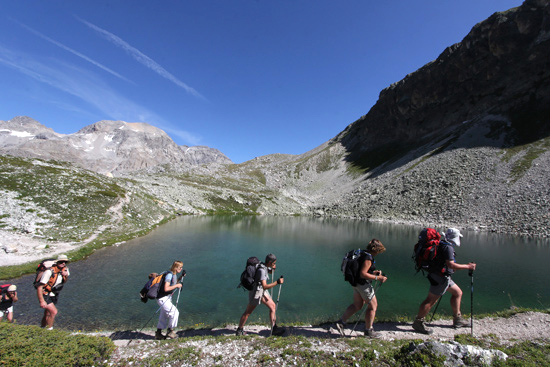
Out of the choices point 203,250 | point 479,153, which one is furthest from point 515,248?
point 479,153

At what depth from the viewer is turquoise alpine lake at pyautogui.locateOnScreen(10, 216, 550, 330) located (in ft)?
43.3

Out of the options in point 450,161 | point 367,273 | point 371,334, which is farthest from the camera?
point 450,161

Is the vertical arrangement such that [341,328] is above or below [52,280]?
below

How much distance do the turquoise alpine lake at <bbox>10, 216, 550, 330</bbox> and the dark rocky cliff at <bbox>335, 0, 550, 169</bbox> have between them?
8307 centimetres

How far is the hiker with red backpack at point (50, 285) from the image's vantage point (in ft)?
28.3

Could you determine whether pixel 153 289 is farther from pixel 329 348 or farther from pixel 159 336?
pixel 329 348

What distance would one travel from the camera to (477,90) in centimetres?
12256

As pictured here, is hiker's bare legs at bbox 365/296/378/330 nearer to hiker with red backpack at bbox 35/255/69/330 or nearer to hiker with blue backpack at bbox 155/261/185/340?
hiker with blue backpack at bbox 155/261/185/340

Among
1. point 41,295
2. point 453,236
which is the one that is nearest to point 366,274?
point 453,236

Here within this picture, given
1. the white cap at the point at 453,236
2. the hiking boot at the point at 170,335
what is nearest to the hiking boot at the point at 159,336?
the hiking boot at the point at 170,335

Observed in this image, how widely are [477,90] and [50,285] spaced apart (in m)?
164

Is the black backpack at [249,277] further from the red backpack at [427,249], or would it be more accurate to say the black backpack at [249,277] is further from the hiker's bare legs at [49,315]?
the hiker's bare legs at [49,315]

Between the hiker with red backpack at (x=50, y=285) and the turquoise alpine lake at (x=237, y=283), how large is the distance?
10.1 feet

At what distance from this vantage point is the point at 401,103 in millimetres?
158125
